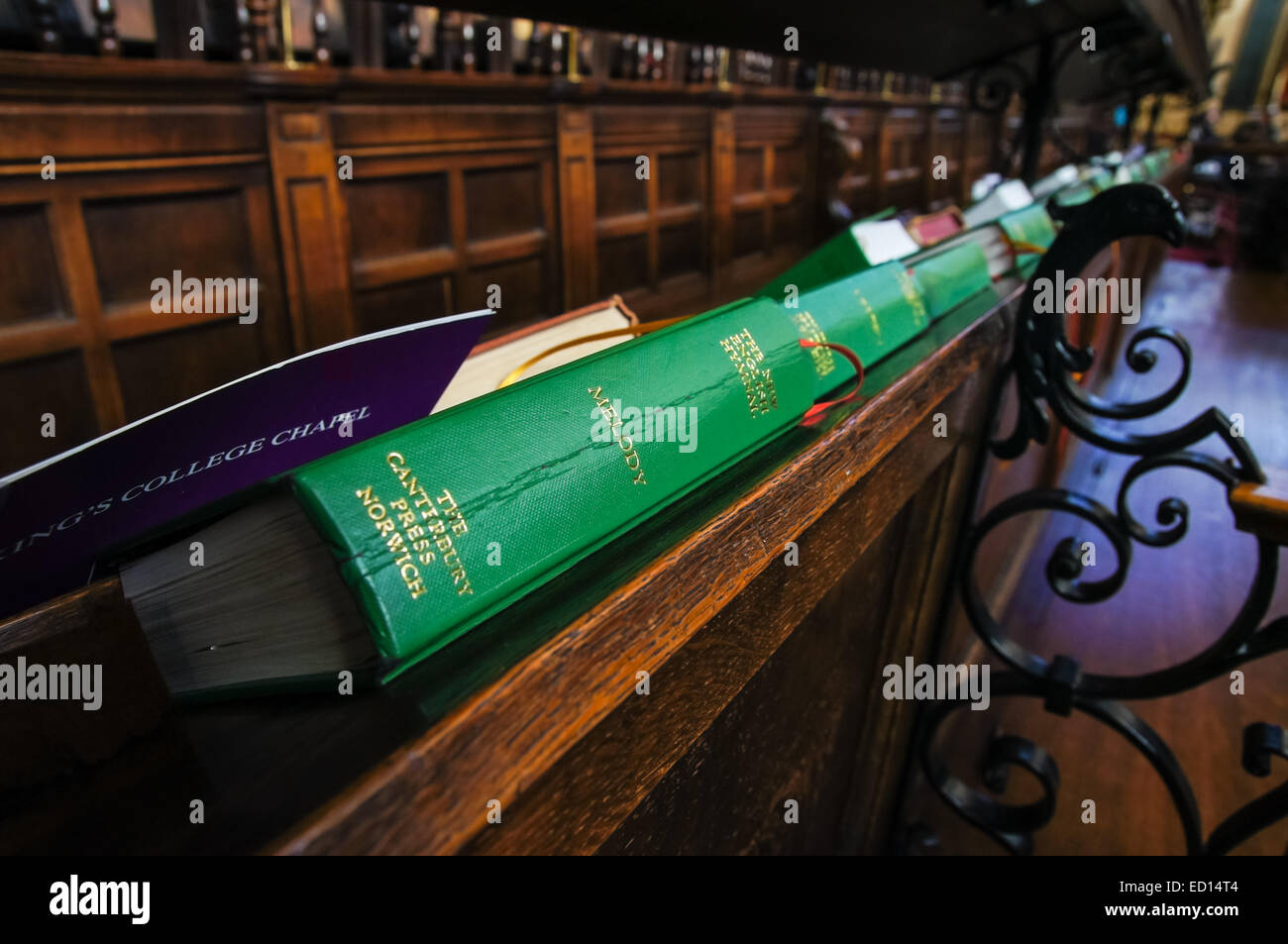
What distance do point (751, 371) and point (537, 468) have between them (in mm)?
229

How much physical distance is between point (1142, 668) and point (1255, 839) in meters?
0.56

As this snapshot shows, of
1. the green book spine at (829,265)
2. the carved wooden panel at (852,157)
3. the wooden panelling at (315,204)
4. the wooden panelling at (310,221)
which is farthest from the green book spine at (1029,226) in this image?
the carved wooden panel at (852,157)

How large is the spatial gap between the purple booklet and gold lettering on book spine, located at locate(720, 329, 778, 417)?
0.18 m

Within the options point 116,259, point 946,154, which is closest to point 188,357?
point 116,259

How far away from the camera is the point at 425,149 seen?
7.84 feet

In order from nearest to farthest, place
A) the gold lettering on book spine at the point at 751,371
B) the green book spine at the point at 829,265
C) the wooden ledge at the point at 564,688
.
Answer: the wooden ledge at the point at 564,688 < the gold lettering on book spine at the point at 751,371 < the green book spine at the point at 829,265

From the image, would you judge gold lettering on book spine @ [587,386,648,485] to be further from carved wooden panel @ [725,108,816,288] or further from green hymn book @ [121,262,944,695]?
carved wooden panel @ [725,108,816,288]

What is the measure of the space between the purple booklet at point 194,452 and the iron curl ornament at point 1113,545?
36.6 inches

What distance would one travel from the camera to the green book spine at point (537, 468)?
Result: 0.34 meters

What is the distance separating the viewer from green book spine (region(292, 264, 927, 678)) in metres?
0.34

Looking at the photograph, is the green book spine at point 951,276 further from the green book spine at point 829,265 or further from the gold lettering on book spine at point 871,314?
the gold lettering on book spine at point 871,314

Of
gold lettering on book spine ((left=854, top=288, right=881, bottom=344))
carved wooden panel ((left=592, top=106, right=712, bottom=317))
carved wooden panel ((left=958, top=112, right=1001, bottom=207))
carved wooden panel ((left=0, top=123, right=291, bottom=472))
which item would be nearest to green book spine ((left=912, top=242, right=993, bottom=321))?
gold lettering on book spine ((left=854, top=288, right=881, bottom=344))
